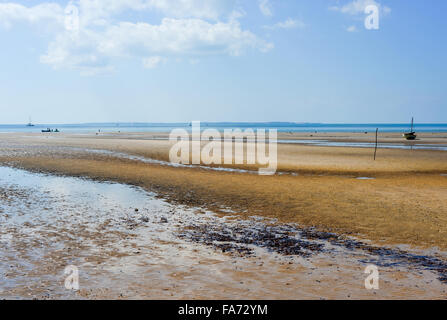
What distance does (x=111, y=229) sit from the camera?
1097cm

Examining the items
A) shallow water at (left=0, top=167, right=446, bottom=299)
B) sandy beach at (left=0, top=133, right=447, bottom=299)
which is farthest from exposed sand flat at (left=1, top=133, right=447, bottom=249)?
shallow water at (left=0, top=167, right=446, bottom=299)

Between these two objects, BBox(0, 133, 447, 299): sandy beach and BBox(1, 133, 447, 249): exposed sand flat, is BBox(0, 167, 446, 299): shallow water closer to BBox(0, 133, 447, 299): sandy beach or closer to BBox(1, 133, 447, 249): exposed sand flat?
BBox(0, 133, 447, 299): sandy beach

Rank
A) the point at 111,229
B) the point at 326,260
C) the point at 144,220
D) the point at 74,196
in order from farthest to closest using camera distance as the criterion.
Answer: the point at 74,196
the point at 144,220
the point at 111,229
the point at 326,260

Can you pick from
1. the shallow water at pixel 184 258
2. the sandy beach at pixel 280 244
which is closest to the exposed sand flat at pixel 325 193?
the sandy beach at pixel 280 244

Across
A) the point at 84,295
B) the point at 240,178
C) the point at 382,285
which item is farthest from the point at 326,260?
the point at 240,178

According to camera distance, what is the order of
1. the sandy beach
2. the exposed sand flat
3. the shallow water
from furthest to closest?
the exposed sand flat < the sandy beach < the shallow water

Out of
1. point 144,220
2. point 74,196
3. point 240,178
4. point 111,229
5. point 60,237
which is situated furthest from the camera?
point 240,178

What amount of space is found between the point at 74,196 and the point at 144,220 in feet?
17.6

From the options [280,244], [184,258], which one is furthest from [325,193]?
[184,258]

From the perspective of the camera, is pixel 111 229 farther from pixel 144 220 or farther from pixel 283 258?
pixel 283 258

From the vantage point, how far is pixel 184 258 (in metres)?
8.56

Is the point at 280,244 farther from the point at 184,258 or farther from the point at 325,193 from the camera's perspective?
the point at 325,193

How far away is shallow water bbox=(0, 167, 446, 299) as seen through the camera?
6.89 m

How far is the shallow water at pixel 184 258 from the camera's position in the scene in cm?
689
